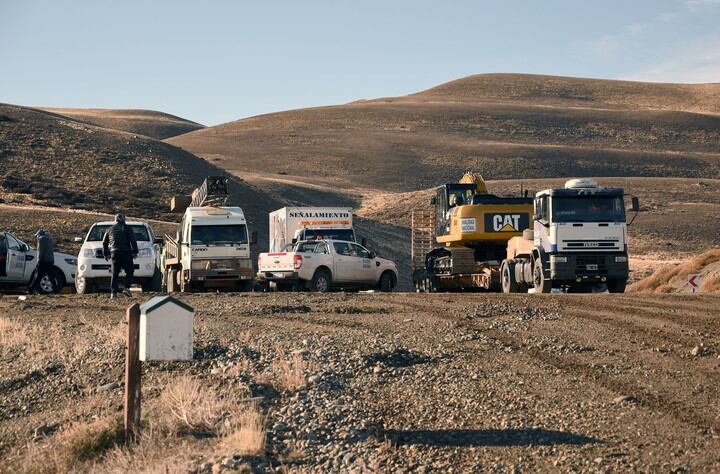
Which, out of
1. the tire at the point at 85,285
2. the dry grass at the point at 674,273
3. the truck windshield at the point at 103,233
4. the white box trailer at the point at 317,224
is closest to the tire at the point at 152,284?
the truck windshield at the point at 103,233

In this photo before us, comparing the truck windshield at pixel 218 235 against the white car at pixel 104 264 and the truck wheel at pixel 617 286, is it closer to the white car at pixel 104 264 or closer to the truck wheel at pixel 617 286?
the white car at pixel 104 264

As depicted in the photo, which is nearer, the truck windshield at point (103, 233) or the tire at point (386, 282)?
the truck windshield at point (103, 233)

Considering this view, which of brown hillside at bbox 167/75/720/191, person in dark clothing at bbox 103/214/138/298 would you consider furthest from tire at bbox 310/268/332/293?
brown hillside at bbox 167/75/720/191

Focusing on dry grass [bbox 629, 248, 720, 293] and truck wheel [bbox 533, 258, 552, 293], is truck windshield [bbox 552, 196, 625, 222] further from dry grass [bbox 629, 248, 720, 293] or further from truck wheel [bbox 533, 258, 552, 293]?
dry grass [bbox 629, 248, 720, 293]

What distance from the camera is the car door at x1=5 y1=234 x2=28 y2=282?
3105 centimetres

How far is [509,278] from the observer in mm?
32219

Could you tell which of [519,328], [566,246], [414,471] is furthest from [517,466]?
[566,246]

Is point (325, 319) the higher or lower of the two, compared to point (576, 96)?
lower

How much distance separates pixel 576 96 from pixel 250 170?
3099 inches

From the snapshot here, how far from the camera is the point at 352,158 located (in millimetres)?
125562

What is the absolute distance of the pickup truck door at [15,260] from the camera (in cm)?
3105

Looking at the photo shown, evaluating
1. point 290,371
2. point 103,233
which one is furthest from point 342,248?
point 290,371

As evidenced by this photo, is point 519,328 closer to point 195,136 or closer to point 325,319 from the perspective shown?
point 325,319

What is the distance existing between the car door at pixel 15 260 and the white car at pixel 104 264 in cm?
151
